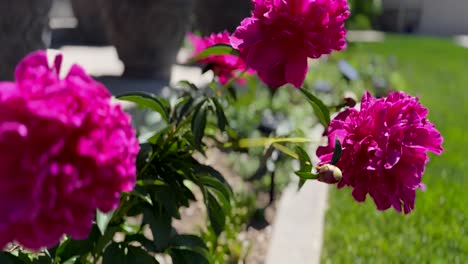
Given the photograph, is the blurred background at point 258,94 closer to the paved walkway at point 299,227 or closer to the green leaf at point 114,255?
the paved walkway at point 299,227

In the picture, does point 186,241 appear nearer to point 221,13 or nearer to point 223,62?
point 223,62

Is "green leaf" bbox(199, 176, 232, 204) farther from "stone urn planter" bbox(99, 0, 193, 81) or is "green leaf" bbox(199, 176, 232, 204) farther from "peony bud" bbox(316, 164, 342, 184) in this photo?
"stone urn planter" bbox(99, 0, 193, 81)

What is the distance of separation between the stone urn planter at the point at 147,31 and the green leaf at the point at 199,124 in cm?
273

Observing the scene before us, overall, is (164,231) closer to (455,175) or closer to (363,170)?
(363,170)

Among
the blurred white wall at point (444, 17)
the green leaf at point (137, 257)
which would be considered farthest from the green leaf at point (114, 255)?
the blurred white wall at point (444, 17)

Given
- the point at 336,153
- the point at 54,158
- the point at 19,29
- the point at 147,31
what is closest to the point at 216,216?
the point at 336,153

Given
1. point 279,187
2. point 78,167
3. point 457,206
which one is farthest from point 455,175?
point 78,167

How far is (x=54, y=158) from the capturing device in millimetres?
758

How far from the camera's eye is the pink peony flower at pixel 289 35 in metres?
1.20

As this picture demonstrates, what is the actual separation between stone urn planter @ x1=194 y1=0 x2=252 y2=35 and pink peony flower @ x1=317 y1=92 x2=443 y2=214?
4.22m

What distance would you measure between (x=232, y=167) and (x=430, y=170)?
129cm

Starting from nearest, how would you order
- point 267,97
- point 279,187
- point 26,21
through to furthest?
1. point 26,21
2. point 279,187
3. point 267,97

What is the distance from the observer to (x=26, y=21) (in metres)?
2.72

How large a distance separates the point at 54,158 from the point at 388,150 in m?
A: 0.62
